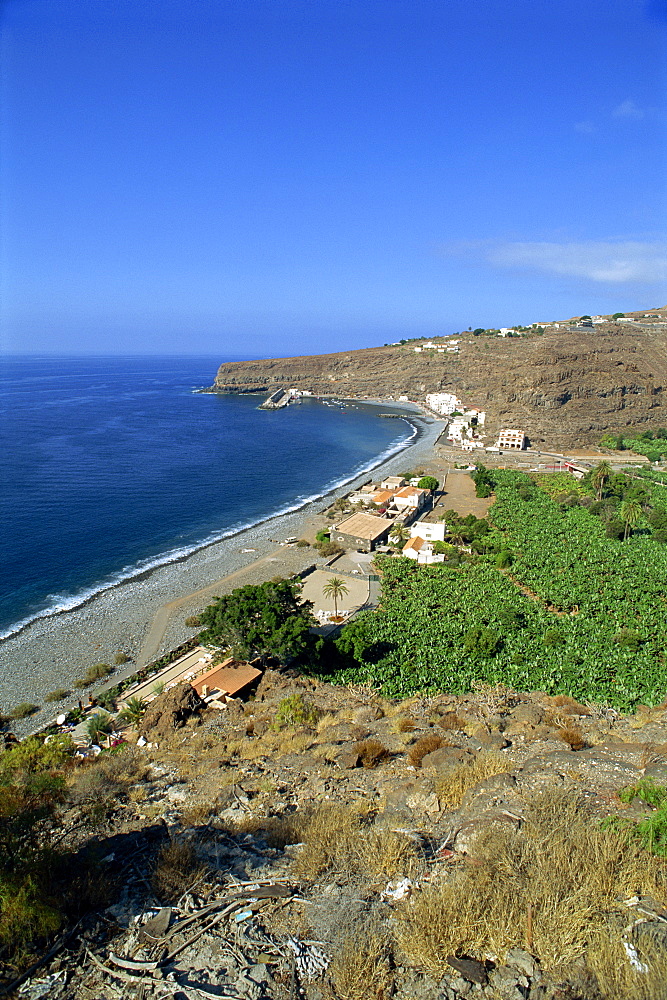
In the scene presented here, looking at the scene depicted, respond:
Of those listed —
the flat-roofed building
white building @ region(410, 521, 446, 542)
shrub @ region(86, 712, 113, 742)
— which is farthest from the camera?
white building @ region(410, 521, 446, 542)

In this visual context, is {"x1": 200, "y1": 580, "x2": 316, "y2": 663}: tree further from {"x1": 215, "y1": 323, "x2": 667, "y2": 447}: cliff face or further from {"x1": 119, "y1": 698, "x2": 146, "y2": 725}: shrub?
{"x1": 215, "y1": 323, "x2": 667, "y2": 447}: cliff face

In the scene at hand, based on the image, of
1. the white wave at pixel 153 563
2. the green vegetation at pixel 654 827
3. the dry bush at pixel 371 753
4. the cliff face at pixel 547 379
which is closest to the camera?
the green vegetation at pixel 654 827

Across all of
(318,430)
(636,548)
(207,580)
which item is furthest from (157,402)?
(636,548)

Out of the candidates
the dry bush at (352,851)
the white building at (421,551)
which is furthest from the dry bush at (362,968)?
the white building at (421,551)

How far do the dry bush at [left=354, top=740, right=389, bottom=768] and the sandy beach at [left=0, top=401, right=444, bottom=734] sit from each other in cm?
1496

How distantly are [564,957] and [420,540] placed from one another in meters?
36.0

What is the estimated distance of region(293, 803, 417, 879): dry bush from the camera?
26.5 feet

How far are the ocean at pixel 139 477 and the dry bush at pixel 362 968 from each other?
2980 centimetres

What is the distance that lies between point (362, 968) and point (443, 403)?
117 meters

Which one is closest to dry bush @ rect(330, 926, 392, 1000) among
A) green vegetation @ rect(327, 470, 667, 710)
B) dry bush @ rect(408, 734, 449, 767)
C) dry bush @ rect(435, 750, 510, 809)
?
dry bush @ rect(435, 750, 510, 809)

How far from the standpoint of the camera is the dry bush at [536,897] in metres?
6.25

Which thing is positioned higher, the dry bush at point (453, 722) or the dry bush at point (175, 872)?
the dry bush at point (175, 872)

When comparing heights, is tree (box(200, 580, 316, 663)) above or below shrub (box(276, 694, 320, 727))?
above

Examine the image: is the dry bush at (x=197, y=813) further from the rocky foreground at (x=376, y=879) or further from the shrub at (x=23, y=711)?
the shrub at (x=23, y=711)
